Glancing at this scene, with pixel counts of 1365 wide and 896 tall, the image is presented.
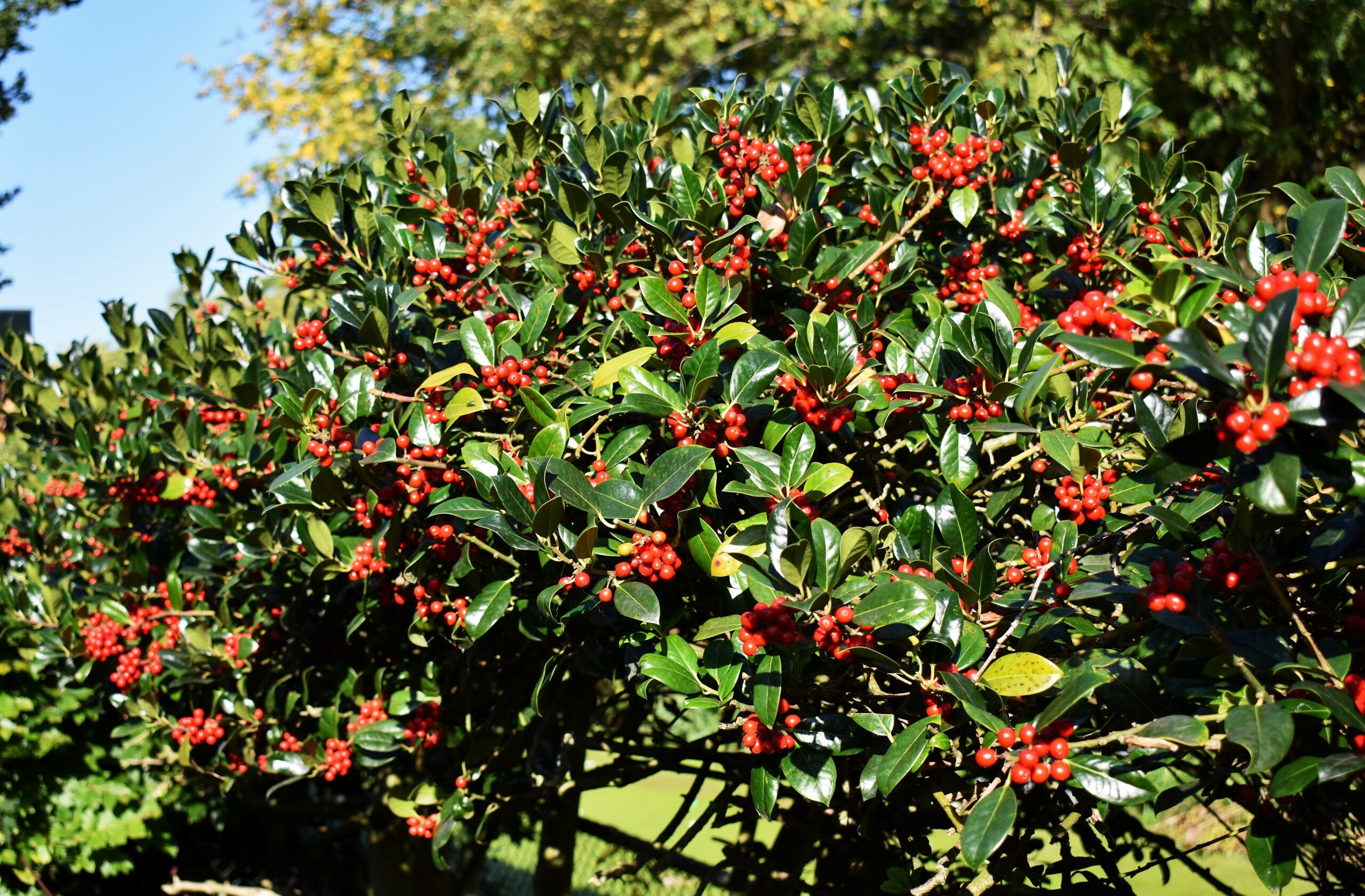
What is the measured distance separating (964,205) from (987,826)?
154 cm

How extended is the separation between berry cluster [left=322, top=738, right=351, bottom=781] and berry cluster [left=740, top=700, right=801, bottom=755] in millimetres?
1497

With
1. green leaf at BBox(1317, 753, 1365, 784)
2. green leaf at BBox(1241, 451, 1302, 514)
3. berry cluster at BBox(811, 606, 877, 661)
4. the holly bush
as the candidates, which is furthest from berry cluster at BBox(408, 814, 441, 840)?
green leaf at BBox(1241, 451, 1302, 514)

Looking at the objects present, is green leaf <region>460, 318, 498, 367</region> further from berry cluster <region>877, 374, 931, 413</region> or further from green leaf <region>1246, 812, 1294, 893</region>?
green leaf <region>1246, 812, 1294, 893</region>

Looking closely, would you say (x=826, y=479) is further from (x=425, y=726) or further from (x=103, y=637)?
(x=103, y=637)

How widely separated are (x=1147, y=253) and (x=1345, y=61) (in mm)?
8286

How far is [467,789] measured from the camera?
106 inches

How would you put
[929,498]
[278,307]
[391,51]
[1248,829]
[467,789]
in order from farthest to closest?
1. [391,51]
2. [278,307]
3. [467,789]
4. [929,498]
5. [1248,829]

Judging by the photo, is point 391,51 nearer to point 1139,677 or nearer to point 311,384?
point 311,384

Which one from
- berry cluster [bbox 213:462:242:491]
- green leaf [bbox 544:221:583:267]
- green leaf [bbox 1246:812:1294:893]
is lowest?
green leaf [bbox 1246:812:1294:893]

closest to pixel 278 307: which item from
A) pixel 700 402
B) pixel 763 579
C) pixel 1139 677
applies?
pixel 700 402

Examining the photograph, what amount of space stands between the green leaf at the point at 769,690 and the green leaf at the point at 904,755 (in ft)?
0.65

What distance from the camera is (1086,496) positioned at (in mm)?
1870

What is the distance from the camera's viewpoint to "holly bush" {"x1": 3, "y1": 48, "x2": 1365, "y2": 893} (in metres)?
1.49

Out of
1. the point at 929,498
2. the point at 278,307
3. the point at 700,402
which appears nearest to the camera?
the point at 700,402
